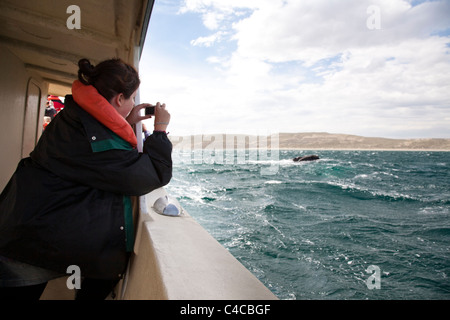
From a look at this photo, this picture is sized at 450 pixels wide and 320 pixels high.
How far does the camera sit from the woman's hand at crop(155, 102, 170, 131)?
4.56 ft

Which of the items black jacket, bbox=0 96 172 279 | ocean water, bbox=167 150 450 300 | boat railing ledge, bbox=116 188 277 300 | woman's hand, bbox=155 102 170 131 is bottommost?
ocean water, bbox=167 150 450 300

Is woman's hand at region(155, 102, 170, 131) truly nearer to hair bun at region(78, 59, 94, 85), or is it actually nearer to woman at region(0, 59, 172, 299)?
woman at region(0, 59, 172, 299)

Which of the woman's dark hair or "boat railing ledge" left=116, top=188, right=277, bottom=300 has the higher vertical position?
the woman's dark hair

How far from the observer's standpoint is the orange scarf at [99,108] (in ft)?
3.83

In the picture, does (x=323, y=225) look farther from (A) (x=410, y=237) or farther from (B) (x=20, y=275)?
(B) (x=20, y=275)

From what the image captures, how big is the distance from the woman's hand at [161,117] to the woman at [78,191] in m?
0.17

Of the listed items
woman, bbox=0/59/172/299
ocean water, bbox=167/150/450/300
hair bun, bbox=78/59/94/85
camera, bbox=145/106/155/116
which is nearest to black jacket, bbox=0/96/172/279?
woman, bbox=0/59/172/299

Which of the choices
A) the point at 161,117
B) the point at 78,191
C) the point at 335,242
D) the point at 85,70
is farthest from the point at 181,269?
the point at 335,242

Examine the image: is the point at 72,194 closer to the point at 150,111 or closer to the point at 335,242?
the point at 150,111

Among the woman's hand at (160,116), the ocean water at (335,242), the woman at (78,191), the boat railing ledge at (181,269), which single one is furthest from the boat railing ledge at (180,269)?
the ocean water at (335,242)

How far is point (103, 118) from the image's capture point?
3.84ft

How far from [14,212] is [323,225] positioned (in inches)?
383

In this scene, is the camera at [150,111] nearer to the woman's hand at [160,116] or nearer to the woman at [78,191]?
the woman's hand at [160,116]
